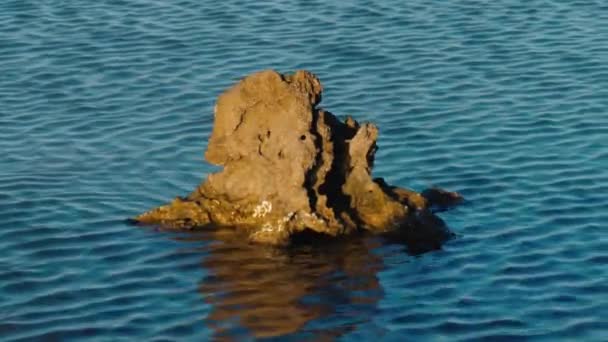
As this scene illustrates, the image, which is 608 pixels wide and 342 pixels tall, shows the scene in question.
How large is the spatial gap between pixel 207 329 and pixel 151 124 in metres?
8.57

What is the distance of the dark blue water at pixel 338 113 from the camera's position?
1677cm

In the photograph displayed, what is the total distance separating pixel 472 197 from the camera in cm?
2070

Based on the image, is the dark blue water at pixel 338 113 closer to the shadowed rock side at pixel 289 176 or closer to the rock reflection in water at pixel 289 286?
the rock reflection in water at pixel 289 286

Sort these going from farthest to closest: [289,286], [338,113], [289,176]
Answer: [338,113]
[289,176]
[289,286]

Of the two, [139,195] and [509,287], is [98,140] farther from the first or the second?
[509,287]

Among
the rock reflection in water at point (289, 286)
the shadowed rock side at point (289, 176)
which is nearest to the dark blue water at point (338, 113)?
the rock reflection in water at point (289, 286)

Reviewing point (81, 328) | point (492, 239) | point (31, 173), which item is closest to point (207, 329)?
point (81, 328)

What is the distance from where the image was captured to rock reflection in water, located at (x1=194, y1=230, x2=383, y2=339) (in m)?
16.4

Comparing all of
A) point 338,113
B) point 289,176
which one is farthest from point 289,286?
point 338,113

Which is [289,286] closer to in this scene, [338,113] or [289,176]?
[289,176]

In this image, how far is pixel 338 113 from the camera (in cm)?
2478

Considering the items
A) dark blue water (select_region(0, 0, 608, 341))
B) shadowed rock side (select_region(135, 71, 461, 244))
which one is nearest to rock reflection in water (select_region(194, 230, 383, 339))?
dark blue water (select_region(0, 0, 608, 341))

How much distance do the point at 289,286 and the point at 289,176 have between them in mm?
1724

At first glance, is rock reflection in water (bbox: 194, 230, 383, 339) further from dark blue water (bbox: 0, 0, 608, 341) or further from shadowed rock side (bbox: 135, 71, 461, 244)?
shadowed rock side (bbox: 135, 71, 461, 244)
